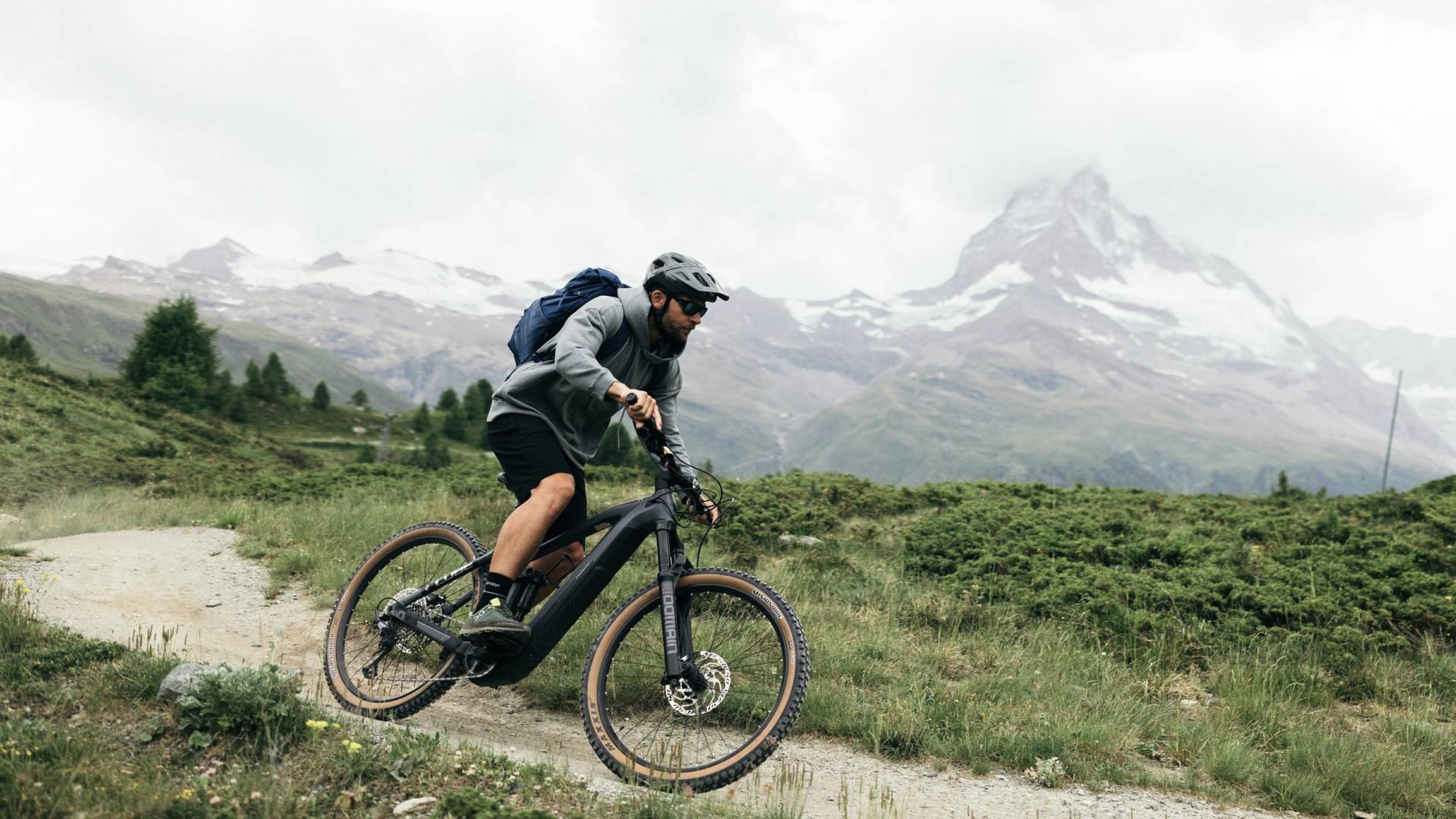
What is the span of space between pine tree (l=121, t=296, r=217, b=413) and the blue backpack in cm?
3380

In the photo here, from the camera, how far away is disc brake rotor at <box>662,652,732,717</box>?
5.09 meters

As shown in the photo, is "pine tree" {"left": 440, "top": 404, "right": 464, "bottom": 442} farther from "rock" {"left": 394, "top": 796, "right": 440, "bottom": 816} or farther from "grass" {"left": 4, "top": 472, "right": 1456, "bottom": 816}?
"rock" {"left": 394, "top": 796, "right": 440, "bottom": 816}

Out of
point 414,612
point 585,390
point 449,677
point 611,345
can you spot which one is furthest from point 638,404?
point 414,612

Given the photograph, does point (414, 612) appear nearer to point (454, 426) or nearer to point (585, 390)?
point (585, 390)

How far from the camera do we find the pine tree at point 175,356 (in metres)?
35.2

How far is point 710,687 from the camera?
16.8ft

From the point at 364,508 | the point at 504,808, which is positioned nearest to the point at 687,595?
the point at 504,808

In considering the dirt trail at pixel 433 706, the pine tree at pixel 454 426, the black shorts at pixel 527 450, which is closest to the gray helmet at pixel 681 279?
the black shorts at pixel 527 450

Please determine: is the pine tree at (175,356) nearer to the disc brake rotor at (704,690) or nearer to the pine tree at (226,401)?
the pine tree at (226,401)

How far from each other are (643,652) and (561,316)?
220cm

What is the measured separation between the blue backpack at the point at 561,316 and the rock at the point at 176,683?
257 centimetres

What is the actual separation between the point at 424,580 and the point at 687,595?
7.90ft

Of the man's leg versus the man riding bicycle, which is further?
the man's leg

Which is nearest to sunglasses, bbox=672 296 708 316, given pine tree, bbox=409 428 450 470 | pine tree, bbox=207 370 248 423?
pine tree, bbox=409 428 450 470
